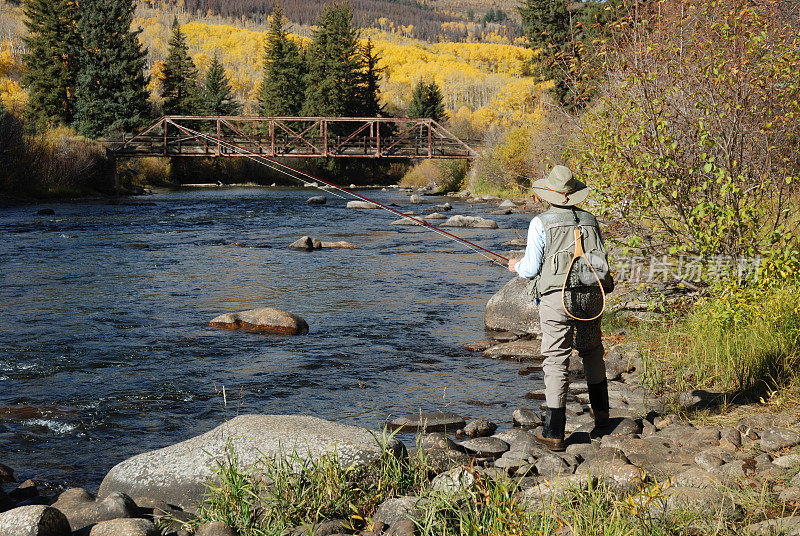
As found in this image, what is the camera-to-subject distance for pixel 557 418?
5.37 meters

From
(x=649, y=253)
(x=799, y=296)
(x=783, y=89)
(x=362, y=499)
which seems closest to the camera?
(x=362, y=499)

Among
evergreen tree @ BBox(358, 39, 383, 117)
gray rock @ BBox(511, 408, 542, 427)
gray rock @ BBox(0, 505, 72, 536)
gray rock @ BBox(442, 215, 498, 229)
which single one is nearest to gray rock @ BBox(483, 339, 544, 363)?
gray rock @ BBox(511, 408, 542, 427)

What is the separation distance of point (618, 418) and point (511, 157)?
27901mm

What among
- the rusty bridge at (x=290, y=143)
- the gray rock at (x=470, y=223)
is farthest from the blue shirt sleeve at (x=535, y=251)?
the rusty bridge at (x=290, y=143)

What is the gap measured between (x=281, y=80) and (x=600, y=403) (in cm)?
6028

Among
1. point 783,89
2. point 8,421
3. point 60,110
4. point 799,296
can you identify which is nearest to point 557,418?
point 799,296

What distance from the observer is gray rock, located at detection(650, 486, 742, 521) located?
11.8 feet

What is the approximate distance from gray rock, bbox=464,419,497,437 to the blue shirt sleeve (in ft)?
4.71

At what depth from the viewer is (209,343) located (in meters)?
9.31

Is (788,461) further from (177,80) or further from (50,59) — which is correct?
(177,80)

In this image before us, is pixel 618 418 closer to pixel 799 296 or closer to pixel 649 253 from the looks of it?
pixel 799 296

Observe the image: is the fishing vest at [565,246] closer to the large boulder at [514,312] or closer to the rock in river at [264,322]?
the large boulder at [514,312]

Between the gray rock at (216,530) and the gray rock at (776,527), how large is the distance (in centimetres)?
242

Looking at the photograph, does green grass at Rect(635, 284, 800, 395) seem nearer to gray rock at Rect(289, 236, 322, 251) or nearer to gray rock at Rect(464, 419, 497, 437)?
gray rock at Rect(464, 419, 497, 437)
